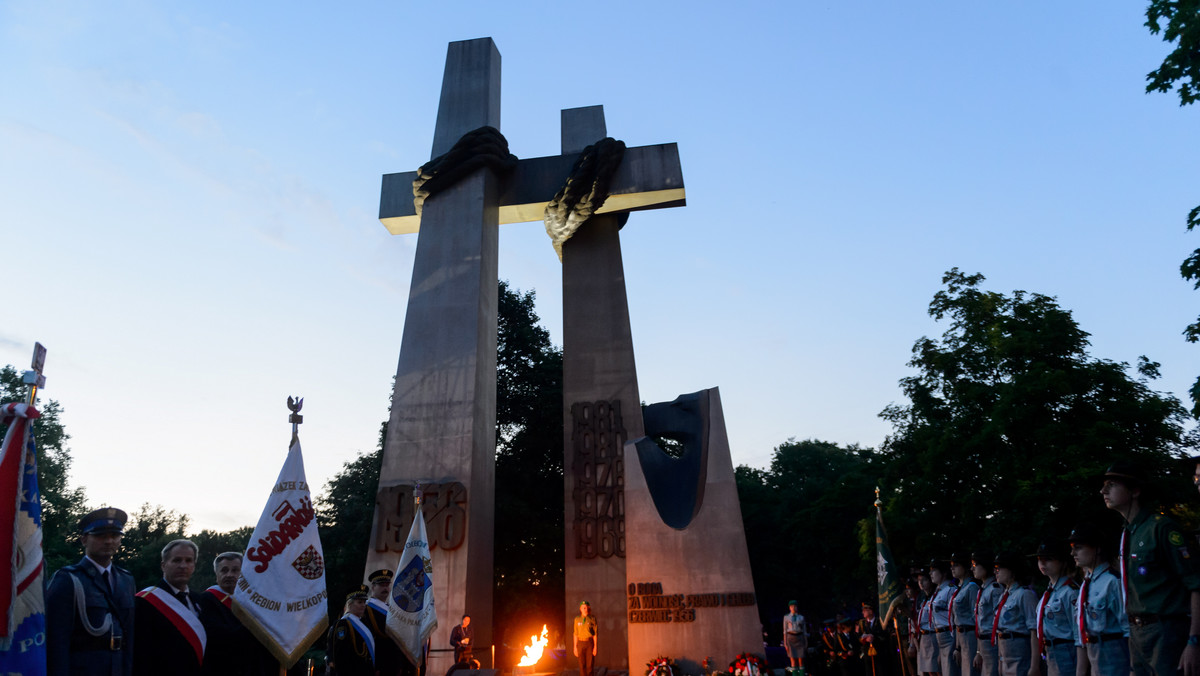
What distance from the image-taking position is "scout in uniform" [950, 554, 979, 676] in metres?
7.64

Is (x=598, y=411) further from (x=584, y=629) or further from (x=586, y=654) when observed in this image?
(x=586, y=654)

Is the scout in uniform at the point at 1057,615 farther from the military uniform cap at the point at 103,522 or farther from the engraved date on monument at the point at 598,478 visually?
the engraved date on monument at the point at 598,478

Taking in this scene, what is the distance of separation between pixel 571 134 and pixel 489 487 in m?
8.03

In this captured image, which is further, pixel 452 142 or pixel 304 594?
pixel 452 142

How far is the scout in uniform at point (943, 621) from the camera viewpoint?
27.1ft

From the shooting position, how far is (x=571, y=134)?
17.6 meters

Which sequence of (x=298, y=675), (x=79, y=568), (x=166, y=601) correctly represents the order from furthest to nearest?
(x=298, y=675) < (x=166, y=601) < (x=79, y=568)

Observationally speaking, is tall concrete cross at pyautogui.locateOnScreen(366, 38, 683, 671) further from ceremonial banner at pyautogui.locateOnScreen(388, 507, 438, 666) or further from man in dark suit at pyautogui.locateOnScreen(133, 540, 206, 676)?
man in dark suit at pyautogui.locateOnScreen(133, 540, 206, 676)

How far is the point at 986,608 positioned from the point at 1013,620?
0.55 m

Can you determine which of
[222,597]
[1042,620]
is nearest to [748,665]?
[1042,620]

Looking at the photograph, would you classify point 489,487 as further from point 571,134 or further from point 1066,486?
point 1066,486

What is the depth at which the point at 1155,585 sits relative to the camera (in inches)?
159

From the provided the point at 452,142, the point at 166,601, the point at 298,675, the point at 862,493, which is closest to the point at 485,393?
the point at 452,142

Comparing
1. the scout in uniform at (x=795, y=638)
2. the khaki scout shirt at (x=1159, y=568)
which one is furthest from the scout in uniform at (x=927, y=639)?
the khaki scout shirt at (x=1159, y=568)
